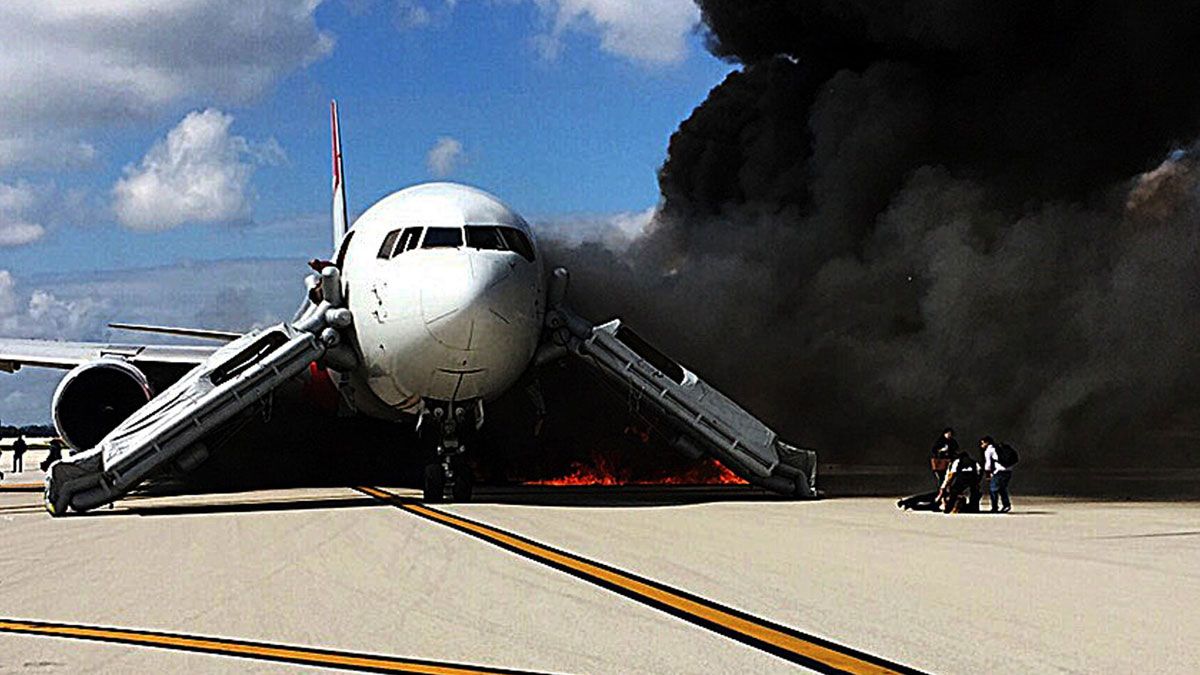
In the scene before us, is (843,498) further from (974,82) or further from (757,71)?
(757,71)

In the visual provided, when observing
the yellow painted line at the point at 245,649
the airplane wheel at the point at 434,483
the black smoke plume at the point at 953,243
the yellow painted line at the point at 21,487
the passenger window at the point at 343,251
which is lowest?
the yellow painted line at the point at 245,649

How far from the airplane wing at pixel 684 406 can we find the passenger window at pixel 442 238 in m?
2.36

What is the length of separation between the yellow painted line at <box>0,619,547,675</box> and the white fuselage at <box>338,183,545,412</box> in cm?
1109

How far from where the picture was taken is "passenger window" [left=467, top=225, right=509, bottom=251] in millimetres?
20266

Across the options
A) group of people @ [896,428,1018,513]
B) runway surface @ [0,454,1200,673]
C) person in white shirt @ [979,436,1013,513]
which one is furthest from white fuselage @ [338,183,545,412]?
person in white shirt @ [979,436,1013,513]

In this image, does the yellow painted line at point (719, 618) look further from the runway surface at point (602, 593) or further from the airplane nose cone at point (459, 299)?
the airplane nose cone at point (459, 299)

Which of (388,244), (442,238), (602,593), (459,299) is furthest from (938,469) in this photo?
(602,593)

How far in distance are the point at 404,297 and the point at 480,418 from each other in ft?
8.52

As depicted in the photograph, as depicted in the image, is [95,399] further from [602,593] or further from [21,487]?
[602,593]

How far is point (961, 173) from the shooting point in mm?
31047

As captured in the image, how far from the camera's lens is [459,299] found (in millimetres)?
19484

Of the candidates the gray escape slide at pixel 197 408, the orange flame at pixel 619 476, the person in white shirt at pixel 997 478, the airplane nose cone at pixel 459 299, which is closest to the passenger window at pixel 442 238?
the airplane nose cone at pixel 459 299

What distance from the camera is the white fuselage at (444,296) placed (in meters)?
19.7

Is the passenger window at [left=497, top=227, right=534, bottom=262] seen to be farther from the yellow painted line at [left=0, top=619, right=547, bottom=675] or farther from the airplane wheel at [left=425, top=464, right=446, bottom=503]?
the yellow painted line at [left=0, top=619, right=547, bottom=675]
